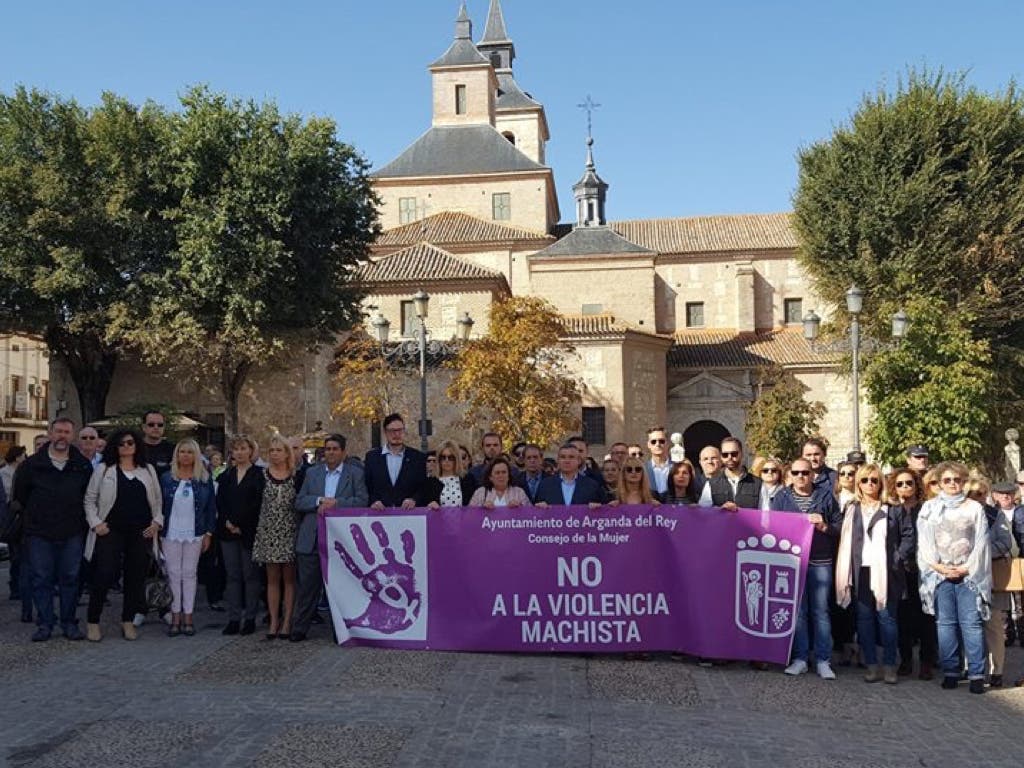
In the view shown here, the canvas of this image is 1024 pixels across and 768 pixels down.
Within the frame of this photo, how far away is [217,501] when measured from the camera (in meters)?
8.93

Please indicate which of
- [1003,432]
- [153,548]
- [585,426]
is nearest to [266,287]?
[585,426]

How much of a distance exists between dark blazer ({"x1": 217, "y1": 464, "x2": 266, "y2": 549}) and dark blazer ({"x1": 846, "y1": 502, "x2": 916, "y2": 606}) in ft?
17.4

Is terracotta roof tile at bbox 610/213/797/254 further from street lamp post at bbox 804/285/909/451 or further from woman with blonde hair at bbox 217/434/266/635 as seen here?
woman with blonde hair at bbox 217/434/266/635

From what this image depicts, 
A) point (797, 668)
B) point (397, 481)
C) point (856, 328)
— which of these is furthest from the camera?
point (856, 328)

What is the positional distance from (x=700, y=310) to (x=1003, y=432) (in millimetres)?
17876

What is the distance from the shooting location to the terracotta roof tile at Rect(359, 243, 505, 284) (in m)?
35.4

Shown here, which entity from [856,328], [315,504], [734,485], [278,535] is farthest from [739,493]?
[856,328]

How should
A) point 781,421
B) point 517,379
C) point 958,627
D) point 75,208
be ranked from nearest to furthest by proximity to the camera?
point 958,627 < point 75,208 < point 517,379 < point 781,421

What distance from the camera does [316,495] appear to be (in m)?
8.50

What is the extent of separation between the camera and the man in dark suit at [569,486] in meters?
8.26

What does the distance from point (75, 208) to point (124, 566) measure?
21.2 meters

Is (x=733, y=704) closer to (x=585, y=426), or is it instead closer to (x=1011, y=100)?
(x=585, y=426)

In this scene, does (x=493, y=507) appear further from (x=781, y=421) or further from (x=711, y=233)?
(x=711, y=233)

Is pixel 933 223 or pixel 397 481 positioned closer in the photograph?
pixel 397 481
